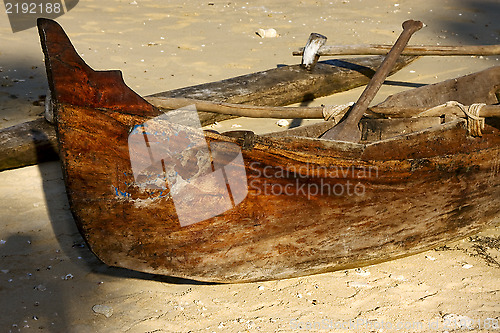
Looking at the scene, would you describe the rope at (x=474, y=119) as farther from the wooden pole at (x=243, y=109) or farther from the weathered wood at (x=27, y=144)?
the weathered wood at (x=27, y=144)

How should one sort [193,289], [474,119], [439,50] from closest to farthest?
[193,289], [474,119], [439,50]

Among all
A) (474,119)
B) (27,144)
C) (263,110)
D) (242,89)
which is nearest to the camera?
(474,119)

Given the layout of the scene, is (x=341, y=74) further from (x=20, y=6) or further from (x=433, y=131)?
(x=20, y=6)

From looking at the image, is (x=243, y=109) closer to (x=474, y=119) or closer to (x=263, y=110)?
(x=263, y=110)

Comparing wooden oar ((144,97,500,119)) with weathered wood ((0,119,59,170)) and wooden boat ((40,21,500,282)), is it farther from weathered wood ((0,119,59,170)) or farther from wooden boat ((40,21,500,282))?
weathered wood ((0,119,59,170))

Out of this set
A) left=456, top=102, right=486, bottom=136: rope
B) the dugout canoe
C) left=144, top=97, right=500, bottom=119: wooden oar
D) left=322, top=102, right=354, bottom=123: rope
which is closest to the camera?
left=456, top=102, right=486, bottom=136: rope

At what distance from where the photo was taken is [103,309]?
99.9 inches

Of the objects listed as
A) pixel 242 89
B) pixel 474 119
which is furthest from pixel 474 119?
pixel 242 89

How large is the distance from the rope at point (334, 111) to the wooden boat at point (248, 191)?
23.5 inches

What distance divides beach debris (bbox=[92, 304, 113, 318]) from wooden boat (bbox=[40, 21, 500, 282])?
0.69 feet

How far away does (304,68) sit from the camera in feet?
16.8

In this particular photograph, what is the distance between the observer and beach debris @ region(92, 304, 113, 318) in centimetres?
251

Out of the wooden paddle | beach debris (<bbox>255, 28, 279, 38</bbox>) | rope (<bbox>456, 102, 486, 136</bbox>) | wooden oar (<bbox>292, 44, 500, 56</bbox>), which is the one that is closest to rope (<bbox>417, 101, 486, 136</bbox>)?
rope (<bbox>456, 102, 486, 136</bbox>)

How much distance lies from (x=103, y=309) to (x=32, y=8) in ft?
19.9
